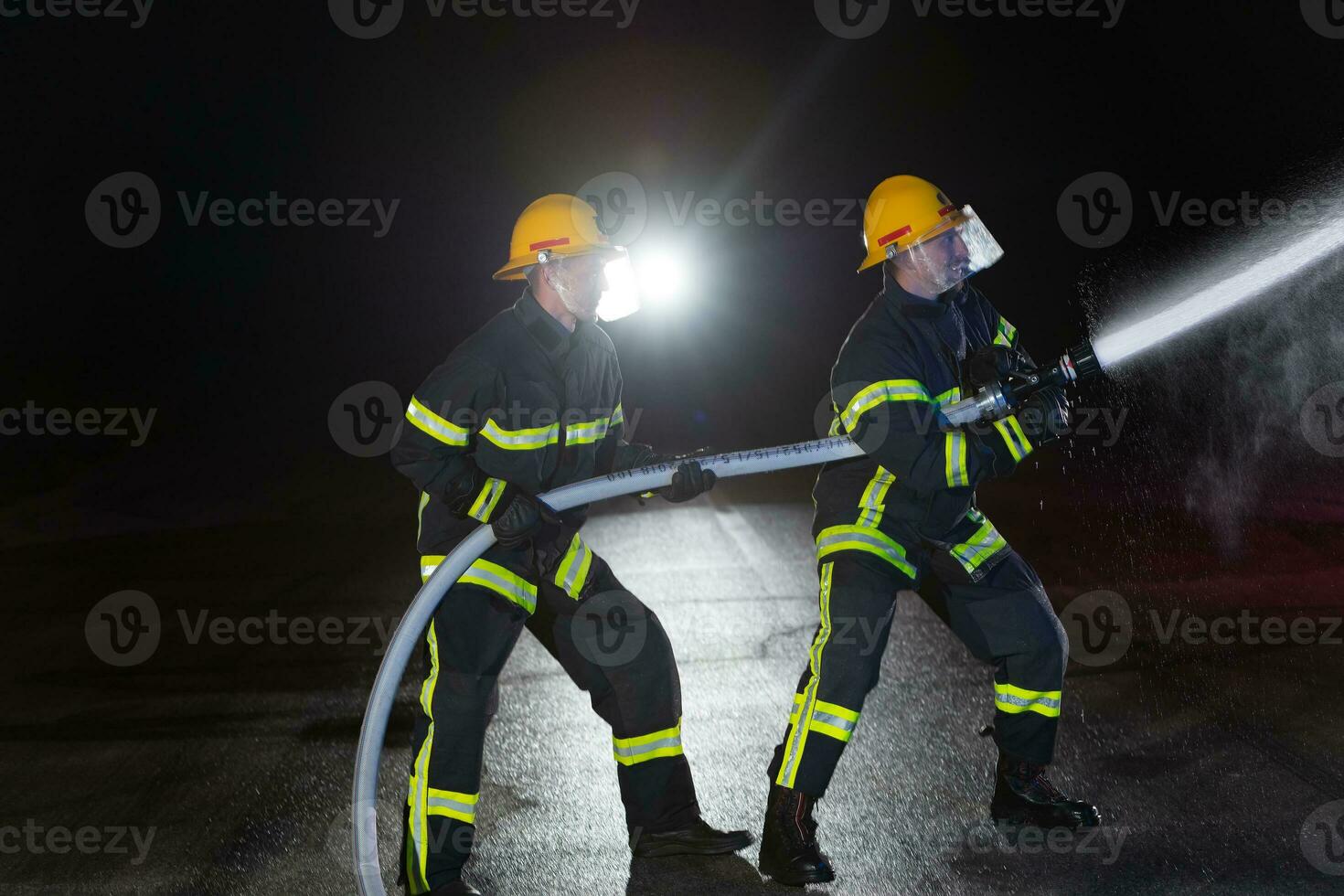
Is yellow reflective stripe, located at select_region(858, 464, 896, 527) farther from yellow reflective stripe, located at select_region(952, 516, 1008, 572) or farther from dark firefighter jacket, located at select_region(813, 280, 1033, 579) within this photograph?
yellow reflective stripe, located at select_region(952, 516, 1008, 572)

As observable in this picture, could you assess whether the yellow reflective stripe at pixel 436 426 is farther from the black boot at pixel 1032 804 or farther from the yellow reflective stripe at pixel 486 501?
the black boot at pixel 1032 804

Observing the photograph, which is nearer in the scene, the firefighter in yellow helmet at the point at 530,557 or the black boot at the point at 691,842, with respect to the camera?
the firefighter in yellow helmet at the point at 530,557

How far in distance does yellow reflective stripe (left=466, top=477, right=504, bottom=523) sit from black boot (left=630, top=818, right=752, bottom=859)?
4.02 feet

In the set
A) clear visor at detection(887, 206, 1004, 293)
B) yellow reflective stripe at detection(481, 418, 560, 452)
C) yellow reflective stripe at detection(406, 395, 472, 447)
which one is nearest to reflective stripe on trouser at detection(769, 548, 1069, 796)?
clear visor at detection(887, 206, 1004, 293)

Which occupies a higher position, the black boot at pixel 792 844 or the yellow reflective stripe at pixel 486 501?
the yellow reflective stripe at pixel 486 501

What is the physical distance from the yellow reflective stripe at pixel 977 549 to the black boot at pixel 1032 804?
0.69 m

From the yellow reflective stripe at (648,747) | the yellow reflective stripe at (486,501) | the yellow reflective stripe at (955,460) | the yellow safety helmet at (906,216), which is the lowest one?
the yellow reflective stripe at (648,747)

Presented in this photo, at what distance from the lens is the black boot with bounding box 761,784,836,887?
Result: 3.62m

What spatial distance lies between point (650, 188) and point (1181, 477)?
11.2 m

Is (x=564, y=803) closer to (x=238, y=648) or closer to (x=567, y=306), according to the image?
(x=567, y=306)

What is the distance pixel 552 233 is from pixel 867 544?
144cm

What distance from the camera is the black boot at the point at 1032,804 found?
12.9ft

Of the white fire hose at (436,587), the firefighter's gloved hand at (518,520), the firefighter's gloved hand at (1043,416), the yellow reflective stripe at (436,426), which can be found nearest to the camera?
the white fire hose at (436,587)

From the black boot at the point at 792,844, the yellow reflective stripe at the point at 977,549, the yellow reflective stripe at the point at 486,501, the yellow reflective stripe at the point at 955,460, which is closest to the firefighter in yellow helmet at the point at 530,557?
the yellow reflective stripe at the point at 486,501
